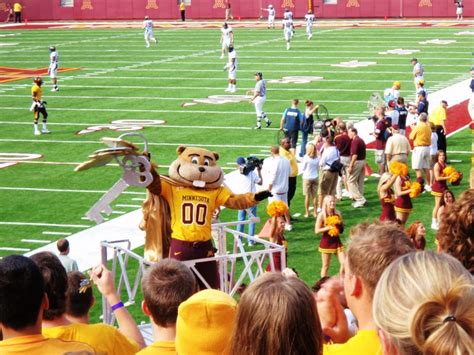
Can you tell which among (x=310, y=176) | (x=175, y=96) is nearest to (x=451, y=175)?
(x=310, y=176)

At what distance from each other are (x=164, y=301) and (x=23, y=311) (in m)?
0.68

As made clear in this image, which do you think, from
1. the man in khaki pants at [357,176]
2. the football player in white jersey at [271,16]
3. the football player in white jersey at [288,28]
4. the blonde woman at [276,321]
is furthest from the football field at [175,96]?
the blonde woman at [276,321]

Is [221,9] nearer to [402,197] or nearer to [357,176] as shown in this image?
[357,176]

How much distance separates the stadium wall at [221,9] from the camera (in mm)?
59625

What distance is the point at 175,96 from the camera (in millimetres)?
32031

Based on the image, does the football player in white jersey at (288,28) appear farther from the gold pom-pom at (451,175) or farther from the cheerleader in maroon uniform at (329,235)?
the cheerleader in maroon uniform at (329,235)

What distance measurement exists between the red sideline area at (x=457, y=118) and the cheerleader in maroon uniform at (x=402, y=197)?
7.60m

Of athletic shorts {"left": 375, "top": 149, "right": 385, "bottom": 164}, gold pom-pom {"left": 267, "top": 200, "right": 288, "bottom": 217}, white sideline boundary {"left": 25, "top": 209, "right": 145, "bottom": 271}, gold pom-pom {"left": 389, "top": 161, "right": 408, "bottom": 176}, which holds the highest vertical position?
gold pom-pom {"left": 389, "top": 161, "right": 408, "bottom": 176}

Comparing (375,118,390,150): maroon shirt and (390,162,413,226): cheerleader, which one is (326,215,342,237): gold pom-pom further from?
(375,118,390,150): maroon shirt

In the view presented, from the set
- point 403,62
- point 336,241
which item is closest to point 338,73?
point 403,62

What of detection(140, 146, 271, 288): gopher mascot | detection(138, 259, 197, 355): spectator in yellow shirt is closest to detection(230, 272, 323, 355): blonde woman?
detection(138, 259, 197, 355): spectator in yellow shirt

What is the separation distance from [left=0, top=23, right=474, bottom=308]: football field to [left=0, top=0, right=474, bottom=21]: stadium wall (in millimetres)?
5428

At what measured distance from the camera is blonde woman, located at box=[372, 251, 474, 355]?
119 inches

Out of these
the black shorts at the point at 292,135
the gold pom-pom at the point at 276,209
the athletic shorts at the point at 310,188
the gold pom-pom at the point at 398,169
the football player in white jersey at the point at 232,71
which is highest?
the football player in white jersey at the point at 232,71
